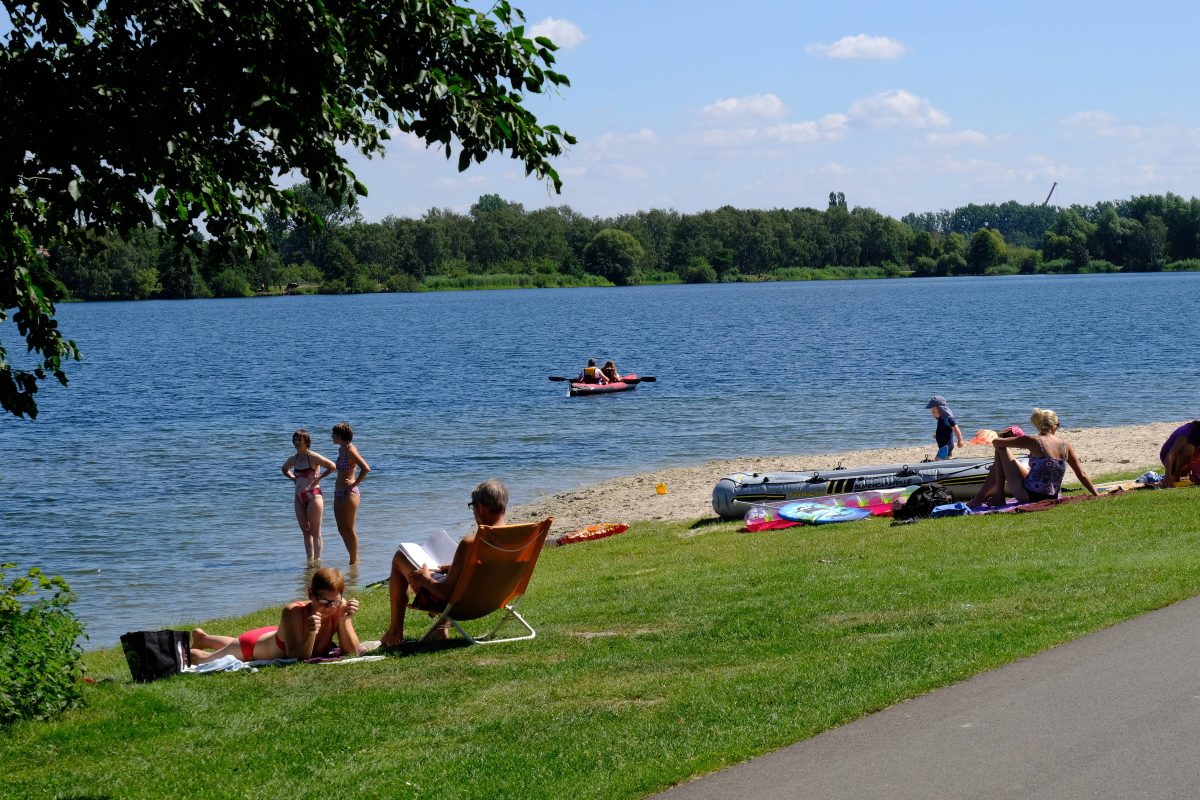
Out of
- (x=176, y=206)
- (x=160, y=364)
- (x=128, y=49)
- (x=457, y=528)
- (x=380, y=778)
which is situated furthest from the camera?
(x=160, y=364)

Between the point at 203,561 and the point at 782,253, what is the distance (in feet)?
613

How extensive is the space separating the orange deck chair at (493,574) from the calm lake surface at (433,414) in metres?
5.56

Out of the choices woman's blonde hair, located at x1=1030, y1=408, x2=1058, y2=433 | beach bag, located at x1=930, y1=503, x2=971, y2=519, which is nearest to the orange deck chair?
beach bag, located at x1=930, y1=503, x2=971, y2=519

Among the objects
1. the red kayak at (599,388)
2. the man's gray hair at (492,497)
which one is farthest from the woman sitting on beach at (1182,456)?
the red kayak at (599,388)

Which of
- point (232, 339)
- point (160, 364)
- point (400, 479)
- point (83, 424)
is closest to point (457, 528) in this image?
point (400, 479)

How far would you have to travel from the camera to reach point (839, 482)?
1566 centimetres

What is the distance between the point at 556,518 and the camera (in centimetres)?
1888

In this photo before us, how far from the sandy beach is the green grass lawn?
6857mm

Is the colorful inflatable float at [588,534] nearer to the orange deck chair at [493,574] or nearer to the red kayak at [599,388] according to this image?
the orange deck chair at [493,574]

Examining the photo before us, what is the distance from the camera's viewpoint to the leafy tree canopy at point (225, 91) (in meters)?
5.98

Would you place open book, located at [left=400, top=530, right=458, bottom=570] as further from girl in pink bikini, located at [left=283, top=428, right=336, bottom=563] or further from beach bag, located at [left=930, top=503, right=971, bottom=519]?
beach bag, located at [left=930, top=503, right=971, bottom=519]

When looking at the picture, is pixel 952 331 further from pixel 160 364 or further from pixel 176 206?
pixel 176 206

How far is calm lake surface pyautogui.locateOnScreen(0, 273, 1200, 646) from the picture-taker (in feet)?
58.1

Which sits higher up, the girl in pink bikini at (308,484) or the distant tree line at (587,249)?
the distant tree line at (587,249)
